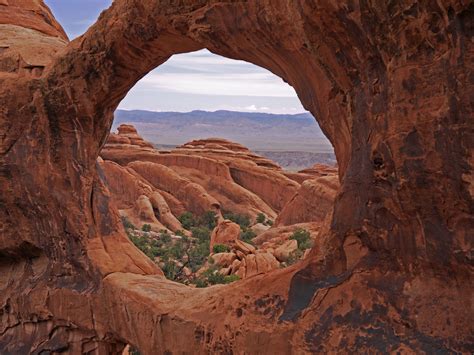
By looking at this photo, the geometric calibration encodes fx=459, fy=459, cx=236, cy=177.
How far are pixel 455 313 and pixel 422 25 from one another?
2.07 m

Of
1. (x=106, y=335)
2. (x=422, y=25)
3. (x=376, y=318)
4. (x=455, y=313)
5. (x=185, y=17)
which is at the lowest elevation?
(x=106, y=335)

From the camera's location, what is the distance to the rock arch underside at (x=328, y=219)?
326 centimetres

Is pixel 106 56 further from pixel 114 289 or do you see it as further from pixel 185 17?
pixel 114 289

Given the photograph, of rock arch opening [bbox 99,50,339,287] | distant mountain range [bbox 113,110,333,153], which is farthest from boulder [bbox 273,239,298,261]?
distant mountain range [bbox 113,110,333,153]

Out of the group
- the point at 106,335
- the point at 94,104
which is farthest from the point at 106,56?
the point at 106,335

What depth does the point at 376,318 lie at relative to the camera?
379 cm

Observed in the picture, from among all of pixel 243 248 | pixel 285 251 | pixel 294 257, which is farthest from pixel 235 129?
pixel 294 257

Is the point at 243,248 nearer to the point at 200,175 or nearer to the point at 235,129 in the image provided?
the point at 200,175

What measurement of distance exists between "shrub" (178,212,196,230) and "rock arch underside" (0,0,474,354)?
714 inches

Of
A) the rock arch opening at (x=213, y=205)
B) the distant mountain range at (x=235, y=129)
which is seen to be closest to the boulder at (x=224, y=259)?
the rock arch opening at (x=213, y=205)

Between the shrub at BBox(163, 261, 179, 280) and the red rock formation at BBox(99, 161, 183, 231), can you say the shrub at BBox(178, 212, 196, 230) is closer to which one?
the red rock formation at BBox(99, 161, 183, 231)

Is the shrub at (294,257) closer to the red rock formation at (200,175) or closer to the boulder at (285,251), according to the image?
the boulder at (285,251)

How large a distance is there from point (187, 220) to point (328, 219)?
22.6 metres

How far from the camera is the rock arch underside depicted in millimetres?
3258
